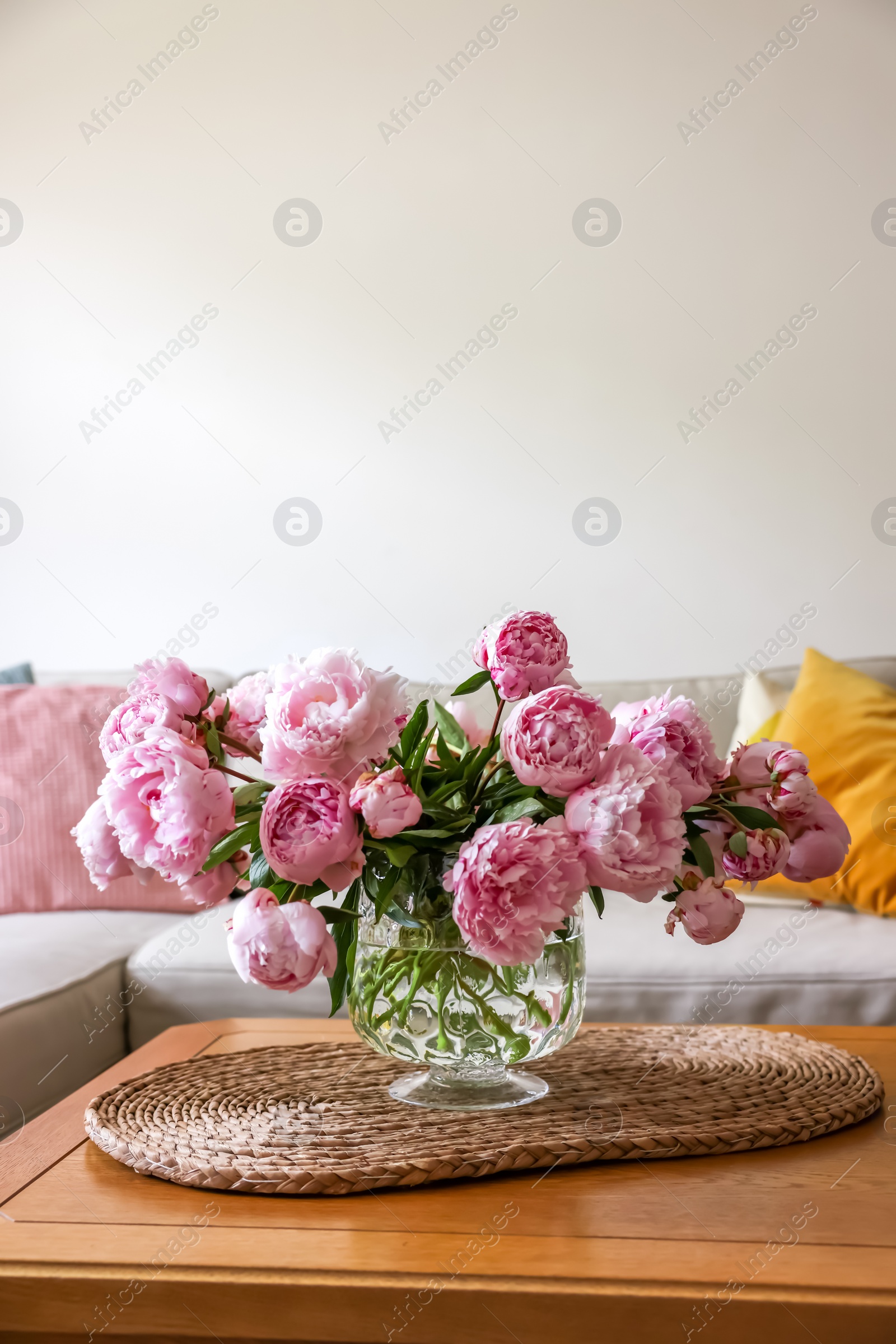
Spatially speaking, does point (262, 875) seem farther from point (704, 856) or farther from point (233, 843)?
point (704, 856)

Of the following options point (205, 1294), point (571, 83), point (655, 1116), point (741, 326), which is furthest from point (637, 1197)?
point (571, 83)

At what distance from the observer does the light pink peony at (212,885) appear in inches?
29.9

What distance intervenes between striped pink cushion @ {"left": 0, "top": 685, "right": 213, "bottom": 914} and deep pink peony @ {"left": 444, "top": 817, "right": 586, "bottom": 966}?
132cm

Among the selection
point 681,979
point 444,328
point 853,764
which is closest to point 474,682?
point 681,979

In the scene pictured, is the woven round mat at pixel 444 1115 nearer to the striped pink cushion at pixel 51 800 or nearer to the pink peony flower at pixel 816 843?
the pink peony flower at pixel 816 843

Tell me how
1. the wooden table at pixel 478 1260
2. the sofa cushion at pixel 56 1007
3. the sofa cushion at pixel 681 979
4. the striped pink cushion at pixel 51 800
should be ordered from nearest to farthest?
the wooden table at pixel 478 1260, the sofa cushion at pixel 56 1007, the sofa cushion at pixel 681 979, the striped pink cushion at pixel 51 800

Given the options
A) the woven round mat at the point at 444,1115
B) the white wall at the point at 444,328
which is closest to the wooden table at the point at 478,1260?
the woven round mat at the point at 444,1115

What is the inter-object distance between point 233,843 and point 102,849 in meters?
0.09

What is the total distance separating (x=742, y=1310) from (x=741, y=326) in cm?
217

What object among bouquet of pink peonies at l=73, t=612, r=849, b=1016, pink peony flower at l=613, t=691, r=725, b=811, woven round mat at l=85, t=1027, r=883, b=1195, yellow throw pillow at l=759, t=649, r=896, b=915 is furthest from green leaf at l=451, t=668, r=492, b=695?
yellow throw pillow at l=759, t=649, r=896, b=915

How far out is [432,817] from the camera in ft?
2.55

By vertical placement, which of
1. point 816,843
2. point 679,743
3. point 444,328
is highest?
point 444,328

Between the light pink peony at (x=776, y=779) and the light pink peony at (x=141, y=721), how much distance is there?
403 millimetres

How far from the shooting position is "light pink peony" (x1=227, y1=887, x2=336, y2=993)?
0.69m
